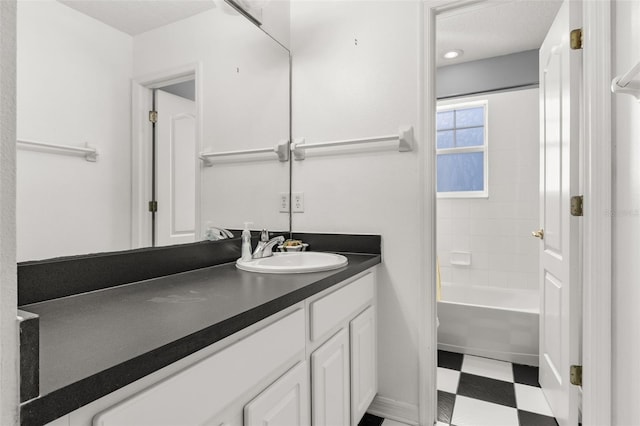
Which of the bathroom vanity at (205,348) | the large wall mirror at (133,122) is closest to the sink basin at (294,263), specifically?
the bathroom vanity at (205,348)

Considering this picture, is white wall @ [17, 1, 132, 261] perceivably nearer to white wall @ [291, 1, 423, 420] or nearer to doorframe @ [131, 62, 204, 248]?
doorframe @ [131, 62, 204, 248]

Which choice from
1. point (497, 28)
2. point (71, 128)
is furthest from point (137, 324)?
Answer: point (497, 28)

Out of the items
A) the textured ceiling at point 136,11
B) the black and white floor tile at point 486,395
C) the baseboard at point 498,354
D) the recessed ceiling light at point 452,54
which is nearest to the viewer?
the textured ceiling at point 136,11

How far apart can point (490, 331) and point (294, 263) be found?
5.21 feet

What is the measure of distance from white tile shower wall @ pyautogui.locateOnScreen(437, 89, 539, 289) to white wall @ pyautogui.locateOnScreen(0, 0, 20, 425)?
11.3ft

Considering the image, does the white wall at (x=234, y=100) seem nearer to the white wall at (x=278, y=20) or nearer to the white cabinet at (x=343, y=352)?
the white wall at (x=278, y=20)

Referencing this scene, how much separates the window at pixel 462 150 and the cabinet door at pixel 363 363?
7.13ft

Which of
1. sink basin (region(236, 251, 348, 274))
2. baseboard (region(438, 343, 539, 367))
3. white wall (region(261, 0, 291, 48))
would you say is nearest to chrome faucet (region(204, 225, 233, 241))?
sink basin (region(236, 251, 348, 274))

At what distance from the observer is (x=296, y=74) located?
2018mm

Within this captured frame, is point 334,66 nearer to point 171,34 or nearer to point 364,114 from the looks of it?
point 364,114

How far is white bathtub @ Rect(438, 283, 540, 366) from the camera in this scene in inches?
92.6

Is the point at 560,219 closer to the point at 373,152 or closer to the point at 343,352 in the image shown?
the point at 373,152

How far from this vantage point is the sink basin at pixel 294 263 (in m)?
1.34

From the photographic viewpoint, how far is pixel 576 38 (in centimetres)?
151
